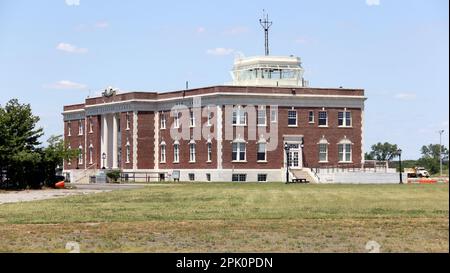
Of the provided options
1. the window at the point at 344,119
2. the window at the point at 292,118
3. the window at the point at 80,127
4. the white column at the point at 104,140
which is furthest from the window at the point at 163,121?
the window at the point at 80,127

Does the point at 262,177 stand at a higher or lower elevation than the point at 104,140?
lower

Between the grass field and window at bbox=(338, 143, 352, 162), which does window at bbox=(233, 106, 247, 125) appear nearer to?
window at bbox=(338, 143, 352, 162)

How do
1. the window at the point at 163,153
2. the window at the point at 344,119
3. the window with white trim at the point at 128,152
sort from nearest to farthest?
the window at the point at 344,119 < the window at the point at 163,153 < the window with white trim at the point at 128,152

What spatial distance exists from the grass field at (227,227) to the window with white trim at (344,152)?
48756mm

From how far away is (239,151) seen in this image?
3137 inches

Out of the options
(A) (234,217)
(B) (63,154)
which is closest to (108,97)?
(B) (63,154)

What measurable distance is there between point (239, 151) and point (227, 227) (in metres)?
57.2

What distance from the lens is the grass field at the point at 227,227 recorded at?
18.3m

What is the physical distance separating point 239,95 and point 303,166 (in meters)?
8.80

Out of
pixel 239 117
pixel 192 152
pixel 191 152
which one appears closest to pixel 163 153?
pixel 191 152

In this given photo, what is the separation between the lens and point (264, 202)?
1366 inches

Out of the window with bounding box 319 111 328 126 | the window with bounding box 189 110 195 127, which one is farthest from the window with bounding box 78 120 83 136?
the window with bounding box 319 111 328 126

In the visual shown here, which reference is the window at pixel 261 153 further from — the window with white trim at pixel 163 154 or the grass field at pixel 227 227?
the grass field at pixel 227 227

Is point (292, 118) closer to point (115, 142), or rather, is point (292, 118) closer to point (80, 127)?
point (115, 142)
